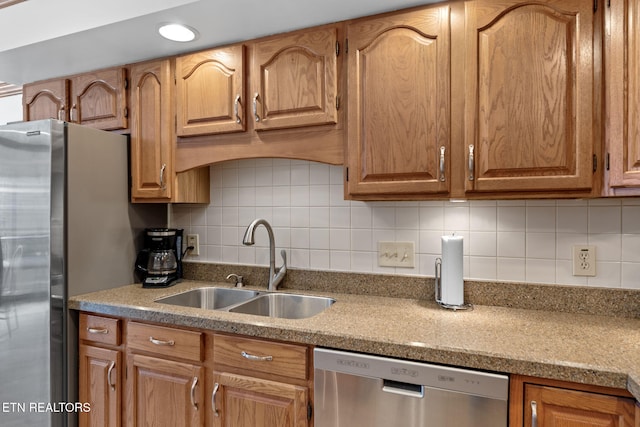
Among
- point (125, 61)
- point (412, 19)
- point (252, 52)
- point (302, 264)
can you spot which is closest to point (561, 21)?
point (412, 19)

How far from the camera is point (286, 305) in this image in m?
1.84

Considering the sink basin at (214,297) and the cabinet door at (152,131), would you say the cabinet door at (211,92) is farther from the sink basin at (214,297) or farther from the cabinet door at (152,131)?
the sink basin at (214,297)

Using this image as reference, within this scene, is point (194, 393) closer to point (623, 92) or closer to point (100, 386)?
point (100, 386)

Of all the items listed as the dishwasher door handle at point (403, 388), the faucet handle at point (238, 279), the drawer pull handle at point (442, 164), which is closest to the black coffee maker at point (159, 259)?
the faucet handle at point (238, 279)

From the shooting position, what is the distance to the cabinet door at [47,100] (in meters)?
2.15

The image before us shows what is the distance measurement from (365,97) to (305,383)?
109 cm

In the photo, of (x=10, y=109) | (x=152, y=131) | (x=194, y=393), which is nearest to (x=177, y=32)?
(x=152, y=131)

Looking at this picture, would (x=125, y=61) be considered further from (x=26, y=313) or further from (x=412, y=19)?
(x=412, y=19)

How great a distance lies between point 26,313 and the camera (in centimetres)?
174

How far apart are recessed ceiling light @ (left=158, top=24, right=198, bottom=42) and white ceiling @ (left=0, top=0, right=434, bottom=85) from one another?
30mm

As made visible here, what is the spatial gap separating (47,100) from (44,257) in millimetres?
1059

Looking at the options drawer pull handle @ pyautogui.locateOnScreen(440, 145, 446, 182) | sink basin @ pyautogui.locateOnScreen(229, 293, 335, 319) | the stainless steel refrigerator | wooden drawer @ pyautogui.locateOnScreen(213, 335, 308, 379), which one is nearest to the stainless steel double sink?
sink basin @ pyautogui.locateOnScreen(229, 293, 335, 319)

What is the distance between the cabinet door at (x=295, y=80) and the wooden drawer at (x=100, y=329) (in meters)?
1.08

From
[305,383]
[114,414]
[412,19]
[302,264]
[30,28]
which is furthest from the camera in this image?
[302,264]
